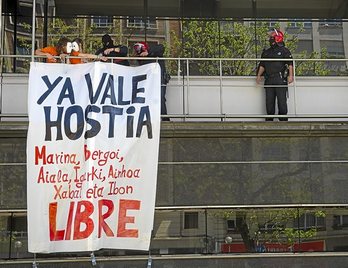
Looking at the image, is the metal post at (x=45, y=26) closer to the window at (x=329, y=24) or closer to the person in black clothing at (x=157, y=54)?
the person in black clothing at (x=157, y=54)

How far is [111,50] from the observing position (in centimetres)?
1096

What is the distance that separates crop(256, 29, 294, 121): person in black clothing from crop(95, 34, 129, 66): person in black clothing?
2.42 metres

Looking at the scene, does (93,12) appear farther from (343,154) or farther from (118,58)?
(343,154)

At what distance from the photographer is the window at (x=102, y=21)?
1220cm

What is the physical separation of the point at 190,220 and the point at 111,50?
3.11 m

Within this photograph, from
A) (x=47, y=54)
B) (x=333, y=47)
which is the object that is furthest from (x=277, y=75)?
(x=47, y=54)

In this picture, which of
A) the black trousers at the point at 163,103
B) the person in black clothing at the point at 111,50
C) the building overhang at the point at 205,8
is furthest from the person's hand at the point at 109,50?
the building overhang at the point at 205,8

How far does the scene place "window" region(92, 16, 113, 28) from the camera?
40.0 ft

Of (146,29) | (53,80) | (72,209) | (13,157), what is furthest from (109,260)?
(146,29)

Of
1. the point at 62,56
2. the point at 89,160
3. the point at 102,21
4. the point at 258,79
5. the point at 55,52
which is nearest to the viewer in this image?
the point at 89,160

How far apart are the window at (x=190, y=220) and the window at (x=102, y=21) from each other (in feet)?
12.9

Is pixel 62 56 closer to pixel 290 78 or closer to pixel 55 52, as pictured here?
pixel 55 52

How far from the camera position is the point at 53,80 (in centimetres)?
955

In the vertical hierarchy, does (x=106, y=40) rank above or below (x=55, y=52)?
above
